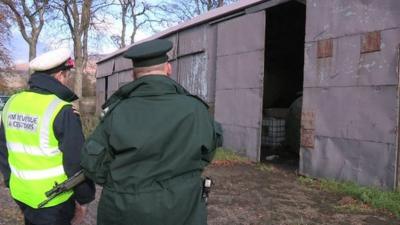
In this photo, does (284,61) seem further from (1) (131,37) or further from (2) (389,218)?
(1) (131,37)

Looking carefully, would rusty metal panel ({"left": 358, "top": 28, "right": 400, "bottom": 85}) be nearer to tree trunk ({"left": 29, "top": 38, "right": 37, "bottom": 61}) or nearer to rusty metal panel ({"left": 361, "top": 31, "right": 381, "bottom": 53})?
rusty metal panel ({"left": 361, "top": 31, "right": 381, "bottom": 53})

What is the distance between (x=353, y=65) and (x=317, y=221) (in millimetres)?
3209

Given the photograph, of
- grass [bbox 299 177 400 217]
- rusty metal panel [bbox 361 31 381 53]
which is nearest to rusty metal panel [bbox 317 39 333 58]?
rusty metal panel [bbox 361 31 381 53]

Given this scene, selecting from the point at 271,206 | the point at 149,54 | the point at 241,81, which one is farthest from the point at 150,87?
the point at 241,81

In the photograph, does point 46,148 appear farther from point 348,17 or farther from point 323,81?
point 323,81

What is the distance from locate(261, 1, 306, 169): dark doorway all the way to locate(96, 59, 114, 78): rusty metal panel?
31.2ft

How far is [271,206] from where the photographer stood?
707 cm

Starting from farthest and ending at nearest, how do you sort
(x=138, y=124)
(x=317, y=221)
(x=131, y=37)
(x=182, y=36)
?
(x=131, y=37) < (x=182, y=36) < (x=317, y=221) < (x=138, y=124)

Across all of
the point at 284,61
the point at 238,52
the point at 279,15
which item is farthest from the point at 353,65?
the point at 284,61

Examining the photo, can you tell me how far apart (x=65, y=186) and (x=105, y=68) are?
22.7 m

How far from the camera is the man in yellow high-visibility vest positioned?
9.06ft

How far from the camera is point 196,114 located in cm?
231

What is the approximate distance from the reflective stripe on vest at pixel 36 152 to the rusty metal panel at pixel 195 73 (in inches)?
421

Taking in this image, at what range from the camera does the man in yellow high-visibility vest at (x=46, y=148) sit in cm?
276
